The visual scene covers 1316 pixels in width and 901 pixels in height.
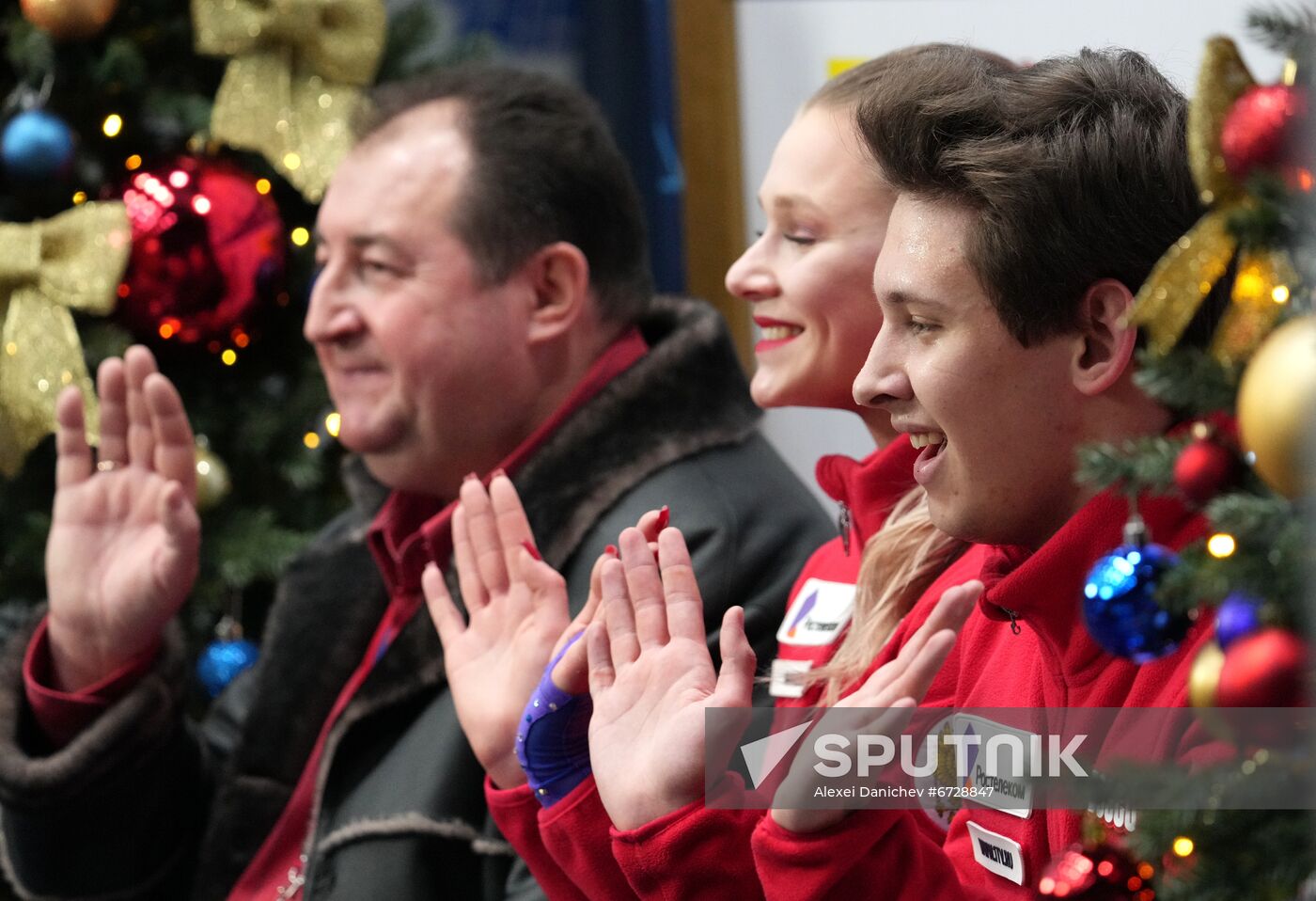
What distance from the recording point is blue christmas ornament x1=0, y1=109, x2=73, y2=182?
211 centimetres

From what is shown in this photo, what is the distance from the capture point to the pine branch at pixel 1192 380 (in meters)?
0.81

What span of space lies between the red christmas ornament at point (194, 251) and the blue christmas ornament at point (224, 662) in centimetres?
42

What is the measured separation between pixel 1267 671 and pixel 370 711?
4.14 feet

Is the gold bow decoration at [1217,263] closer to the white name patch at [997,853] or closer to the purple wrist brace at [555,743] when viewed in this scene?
the white name patch at [997,853]

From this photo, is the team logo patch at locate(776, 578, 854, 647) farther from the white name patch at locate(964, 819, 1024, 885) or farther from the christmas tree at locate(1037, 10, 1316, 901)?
the christmas tree at locate(1037, 10, 1316, 901)

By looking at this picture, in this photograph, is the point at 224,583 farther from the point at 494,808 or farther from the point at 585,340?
the point at 494,808

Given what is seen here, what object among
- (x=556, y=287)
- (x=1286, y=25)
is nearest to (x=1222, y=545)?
(x=1286, y=25)

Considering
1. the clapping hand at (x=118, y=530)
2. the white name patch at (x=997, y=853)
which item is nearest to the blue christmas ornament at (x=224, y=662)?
the clapping hand at (x=118, y=530)

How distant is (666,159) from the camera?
2752 millimetres

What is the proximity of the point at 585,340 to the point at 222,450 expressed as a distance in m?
0.58

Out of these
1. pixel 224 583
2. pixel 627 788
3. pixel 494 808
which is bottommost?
pixel 224 583

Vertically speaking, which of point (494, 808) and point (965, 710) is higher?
point (965, 710)

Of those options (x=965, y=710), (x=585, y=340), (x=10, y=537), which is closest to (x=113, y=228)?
(x=10, y=537)

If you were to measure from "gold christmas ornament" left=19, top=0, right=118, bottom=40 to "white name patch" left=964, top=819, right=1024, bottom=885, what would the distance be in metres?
1.57
